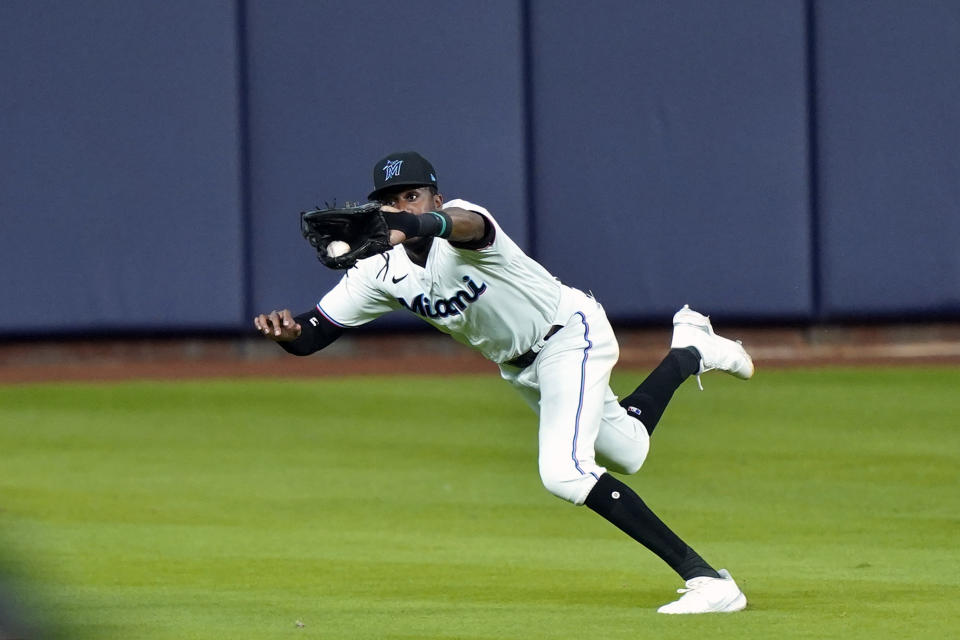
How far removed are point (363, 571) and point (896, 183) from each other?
894 centimetres

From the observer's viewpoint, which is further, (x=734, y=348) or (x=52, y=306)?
(x=52, y=306)

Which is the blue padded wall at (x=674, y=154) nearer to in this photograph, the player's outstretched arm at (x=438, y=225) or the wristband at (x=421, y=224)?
the player's outstretched arm at (x=438, y=225)

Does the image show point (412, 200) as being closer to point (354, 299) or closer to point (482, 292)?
point (482, 292)

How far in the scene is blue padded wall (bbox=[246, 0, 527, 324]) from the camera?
14.2 m

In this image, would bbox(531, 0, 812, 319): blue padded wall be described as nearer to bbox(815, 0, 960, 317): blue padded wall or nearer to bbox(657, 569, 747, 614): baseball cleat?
bbox(815, 0, 960, 317): blue padded wall

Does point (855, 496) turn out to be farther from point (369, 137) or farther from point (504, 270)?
point (369, 137)

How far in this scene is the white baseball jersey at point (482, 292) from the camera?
5.59 meters

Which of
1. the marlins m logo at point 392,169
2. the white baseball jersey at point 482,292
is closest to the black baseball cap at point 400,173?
the marlins m logo at point 392,169

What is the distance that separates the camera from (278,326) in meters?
5.57

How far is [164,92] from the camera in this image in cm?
1417

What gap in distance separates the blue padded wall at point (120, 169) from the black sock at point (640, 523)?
913 centimetres

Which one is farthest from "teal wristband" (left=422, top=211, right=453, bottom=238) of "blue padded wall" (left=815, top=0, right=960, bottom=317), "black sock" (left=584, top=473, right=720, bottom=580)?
"blue padded wall" (left=815, top=0, right=960, bottom=317)

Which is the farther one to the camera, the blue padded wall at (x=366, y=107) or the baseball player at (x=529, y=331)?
the blue padded wall at (x=366, y=107)

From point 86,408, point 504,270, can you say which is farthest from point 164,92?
point 504,270
